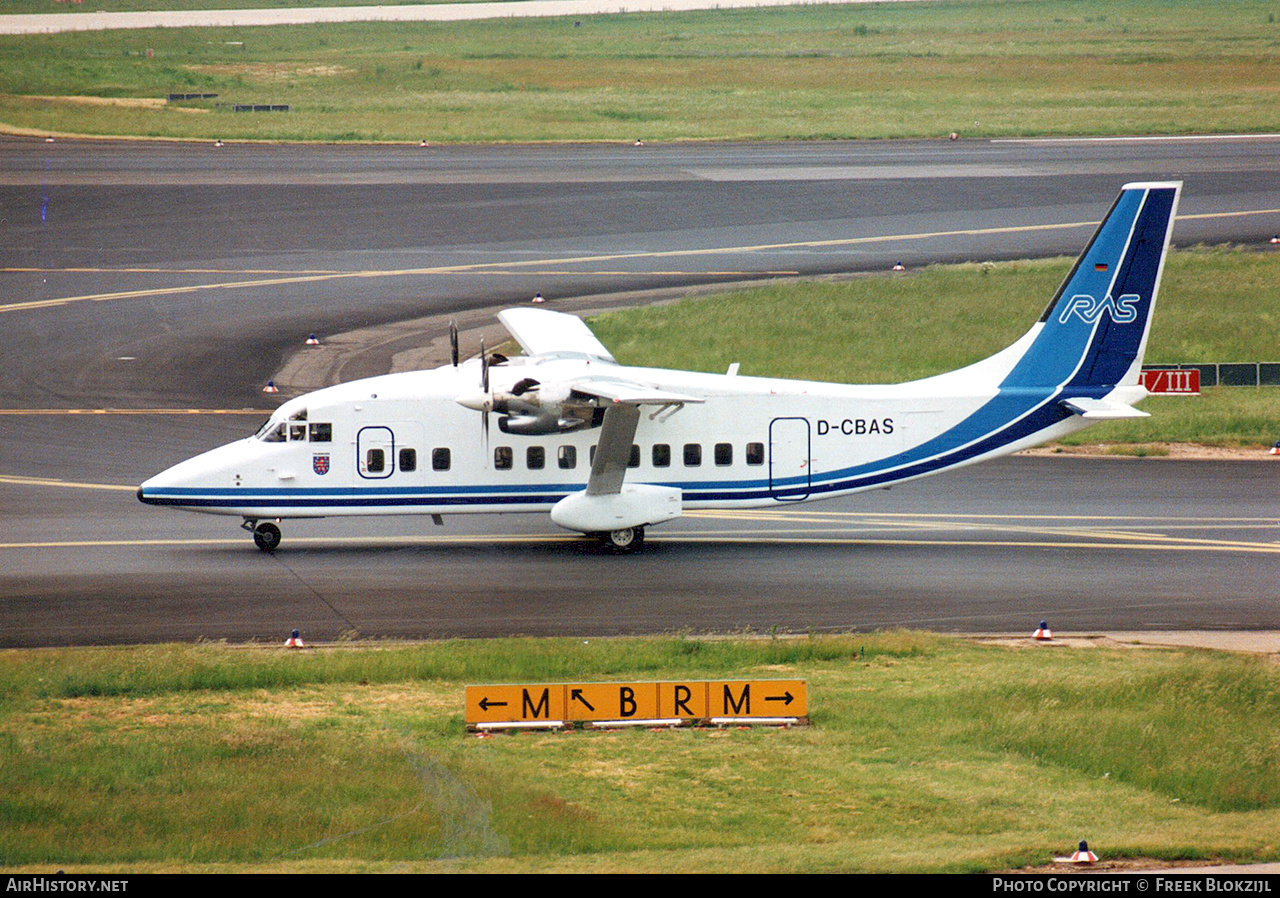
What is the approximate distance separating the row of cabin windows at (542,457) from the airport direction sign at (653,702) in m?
10.3

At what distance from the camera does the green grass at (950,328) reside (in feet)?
141

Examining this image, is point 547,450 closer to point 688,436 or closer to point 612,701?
point 688,436

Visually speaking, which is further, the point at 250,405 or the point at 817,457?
the point at 250,405

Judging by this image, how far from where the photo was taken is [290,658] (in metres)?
24.9

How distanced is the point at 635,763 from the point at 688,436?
495 inches

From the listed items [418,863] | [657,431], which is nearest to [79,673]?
[418,863]

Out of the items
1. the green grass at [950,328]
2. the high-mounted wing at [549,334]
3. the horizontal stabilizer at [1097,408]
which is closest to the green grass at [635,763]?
the horizontal stabilizer at [1097,408]

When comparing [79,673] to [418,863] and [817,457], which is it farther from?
[817,457]

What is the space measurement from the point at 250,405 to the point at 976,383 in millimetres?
21290

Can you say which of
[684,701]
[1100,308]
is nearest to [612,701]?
[684,701]

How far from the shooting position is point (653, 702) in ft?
72.6

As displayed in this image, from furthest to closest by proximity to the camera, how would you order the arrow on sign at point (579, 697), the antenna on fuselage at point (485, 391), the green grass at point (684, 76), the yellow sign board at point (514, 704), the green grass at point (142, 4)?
the green grass at point (142, 4)
the green grass at point (684, 76)
the antenna on fuselage at point (485, 391)
the arrow on sign at point (579, 697)
the yellow sign board at point (514, 704)

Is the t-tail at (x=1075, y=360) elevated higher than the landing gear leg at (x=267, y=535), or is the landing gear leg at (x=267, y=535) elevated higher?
the t-tail at (x=1075, y=360)

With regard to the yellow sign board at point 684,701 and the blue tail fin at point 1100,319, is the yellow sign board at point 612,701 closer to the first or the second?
the yellow sign board at point 684,701
